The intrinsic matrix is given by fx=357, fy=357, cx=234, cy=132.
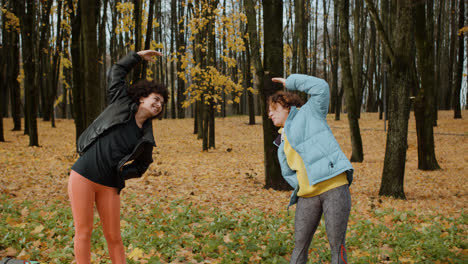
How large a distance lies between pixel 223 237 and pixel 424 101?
8314 millimetres

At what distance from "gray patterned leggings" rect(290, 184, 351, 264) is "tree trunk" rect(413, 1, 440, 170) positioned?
8953mm

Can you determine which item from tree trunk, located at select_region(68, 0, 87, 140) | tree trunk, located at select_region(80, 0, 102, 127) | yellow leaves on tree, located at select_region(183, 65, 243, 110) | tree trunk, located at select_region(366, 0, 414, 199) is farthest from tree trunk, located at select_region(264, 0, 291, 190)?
yellow leaves on tree, located at select_region(183, 65, 243, 110)

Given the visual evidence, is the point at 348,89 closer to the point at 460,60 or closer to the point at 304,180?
the point at 304,180

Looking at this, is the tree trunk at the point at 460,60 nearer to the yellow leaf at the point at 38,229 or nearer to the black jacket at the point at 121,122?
the black jacket at the point at 121,122

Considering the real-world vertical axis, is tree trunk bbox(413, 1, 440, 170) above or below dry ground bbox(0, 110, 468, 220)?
above

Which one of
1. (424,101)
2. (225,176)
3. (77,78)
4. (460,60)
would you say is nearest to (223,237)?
(225,176)

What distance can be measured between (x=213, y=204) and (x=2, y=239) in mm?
3460

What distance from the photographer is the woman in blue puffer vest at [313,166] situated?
2.70 m

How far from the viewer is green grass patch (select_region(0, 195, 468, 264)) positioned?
4055mm

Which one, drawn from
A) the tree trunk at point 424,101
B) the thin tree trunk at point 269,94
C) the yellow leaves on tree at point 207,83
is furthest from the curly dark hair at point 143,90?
the yellow leaves on tree at point 207,83

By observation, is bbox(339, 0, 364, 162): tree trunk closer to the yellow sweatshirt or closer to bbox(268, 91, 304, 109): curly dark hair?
bbox(268, 91, 304, 109): curly dark hair

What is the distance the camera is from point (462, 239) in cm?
462

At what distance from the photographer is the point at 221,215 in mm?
5656

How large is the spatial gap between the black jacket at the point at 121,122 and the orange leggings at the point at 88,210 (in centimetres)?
16
